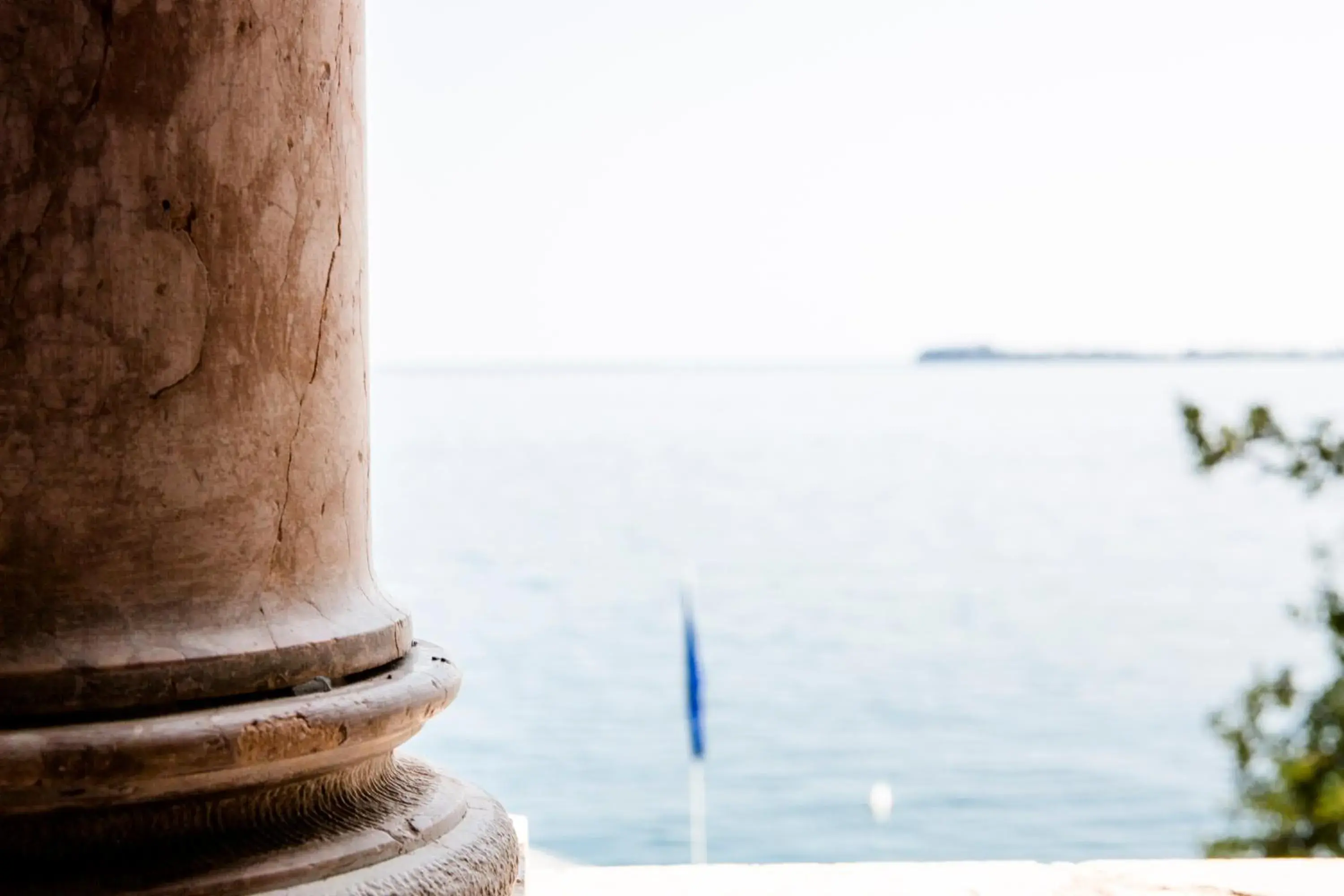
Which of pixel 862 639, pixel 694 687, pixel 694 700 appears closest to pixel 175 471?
pixel 694 687

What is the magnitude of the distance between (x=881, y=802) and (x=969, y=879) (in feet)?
73.8

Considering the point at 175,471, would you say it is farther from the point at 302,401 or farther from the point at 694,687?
the point at 694,687

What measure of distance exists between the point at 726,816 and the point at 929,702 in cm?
1151

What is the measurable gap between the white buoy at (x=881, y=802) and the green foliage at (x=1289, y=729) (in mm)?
12038

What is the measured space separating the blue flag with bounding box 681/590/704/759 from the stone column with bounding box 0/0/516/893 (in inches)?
780

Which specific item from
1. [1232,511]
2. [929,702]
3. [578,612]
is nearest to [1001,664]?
[929,702]

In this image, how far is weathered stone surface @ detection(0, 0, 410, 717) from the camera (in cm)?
182

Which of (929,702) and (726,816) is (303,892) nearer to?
(726,816)

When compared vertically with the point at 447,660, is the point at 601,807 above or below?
below

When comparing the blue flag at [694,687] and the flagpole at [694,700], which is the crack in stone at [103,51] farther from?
the blue flag at [694,687]

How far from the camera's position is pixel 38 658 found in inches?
70.7

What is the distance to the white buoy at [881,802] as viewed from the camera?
25.5 m

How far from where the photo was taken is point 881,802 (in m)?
25.4

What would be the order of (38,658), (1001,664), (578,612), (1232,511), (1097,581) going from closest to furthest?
(38,658), (1001,664), (578,612), (1097,581), (1232,511)
